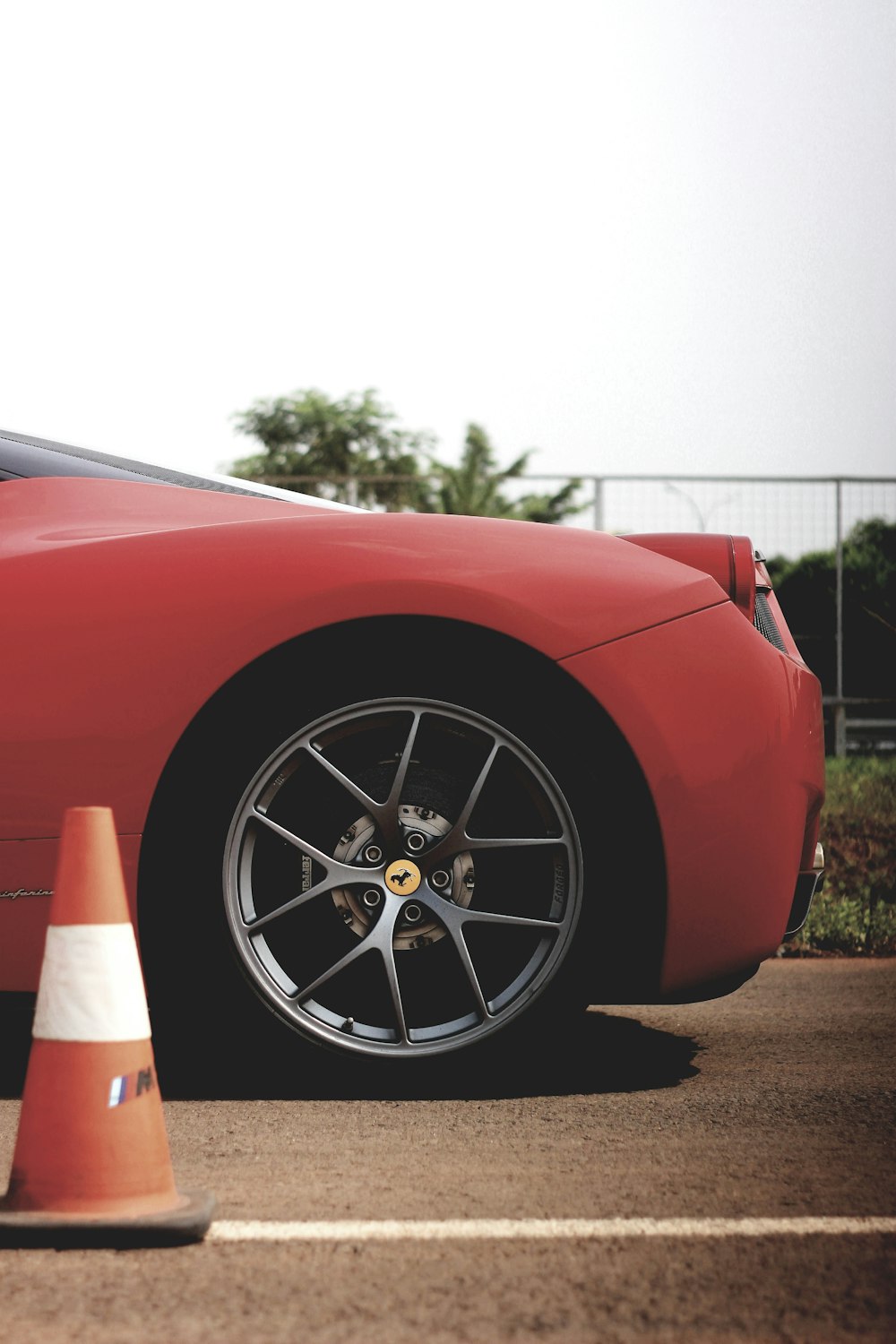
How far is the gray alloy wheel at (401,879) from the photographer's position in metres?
3.03

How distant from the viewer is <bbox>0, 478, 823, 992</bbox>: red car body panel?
3.03 metres

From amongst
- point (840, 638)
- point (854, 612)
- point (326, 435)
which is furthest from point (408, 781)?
point (326, 435)

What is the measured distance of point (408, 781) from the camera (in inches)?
123

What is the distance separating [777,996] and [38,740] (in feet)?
7.98

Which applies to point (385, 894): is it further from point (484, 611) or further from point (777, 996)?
point (777, 996)

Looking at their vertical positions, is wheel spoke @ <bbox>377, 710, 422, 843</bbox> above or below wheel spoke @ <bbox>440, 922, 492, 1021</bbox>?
above

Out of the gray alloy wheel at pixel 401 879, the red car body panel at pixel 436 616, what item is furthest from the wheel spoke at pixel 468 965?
the red car body panel at pixel 436 616

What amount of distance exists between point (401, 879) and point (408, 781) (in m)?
0.20

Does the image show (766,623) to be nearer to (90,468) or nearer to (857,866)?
(90,468)

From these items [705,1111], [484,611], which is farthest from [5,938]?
[705,1111]

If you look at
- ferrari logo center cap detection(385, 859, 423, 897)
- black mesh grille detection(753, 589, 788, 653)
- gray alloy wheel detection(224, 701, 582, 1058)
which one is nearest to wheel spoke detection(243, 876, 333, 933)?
gray alloy wheel detection(224, 701, 582, 1058)

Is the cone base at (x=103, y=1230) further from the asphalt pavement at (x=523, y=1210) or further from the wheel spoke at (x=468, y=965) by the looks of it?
the wheel spoke at (x=468, y=965)

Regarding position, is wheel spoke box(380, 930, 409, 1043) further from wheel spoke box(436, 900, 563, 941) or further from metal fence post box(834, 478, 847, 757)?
metal fence post box(834, 478, 847, 757)

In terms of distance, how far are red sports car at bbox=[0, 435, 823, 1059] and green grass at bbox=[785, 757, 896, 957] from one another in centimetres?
266
